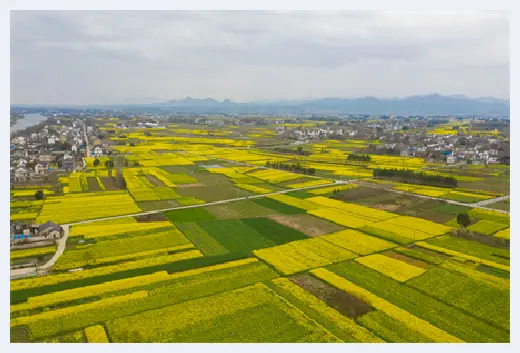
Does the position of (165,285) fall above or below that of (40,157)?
below

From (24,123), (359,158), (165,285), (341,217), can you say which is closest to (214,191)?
(341,217)

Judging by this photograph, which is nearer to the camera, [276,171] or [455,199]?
[455,199]

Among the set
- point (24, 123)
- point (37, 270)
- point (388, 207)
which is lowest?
point (37, 270)

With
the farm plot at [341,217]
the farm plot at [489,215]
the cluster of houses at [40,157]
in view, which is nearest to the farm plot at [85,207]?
the cluster of houses at [40,157]

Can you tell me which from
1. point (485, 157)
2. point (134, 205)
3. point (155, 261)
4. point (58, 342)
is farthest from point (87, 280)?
point (485, 157)

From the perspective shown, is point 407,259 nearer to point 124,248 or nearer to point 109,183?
point 124,248

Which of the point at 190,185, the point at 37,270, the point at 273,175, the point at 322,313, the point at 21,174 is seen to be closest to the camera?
the point at 322,313

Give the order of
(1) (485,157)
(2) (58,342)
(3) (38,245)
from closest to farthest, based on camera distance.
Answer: (2) (58,342)
(3) (38,245)
(1) (485,157)

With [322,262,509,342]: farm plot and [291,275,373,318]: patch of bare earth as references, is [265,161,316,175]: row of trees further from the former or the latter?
[291,275,373,318]: patch of bare earth

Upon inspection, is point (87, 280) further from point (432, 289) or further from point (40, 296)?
point (432, 289)
